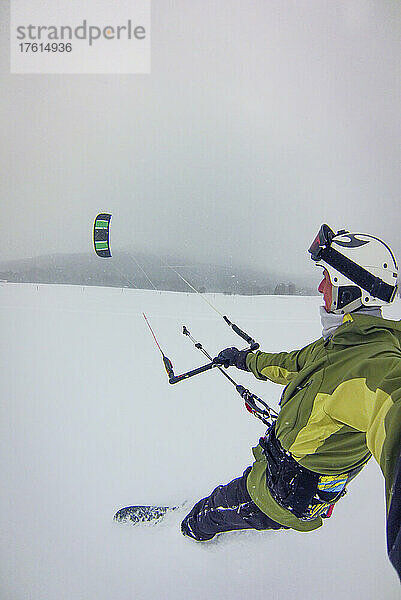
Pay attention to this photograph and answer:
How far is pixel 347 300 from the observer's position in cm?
95

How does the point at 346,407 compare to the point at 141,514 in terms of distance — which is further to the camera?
the point at 141,514

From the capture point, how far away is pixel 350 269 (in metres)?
0.94

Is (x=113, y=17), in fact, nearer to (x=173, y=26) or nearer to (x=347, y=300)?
(x=173, y=26)

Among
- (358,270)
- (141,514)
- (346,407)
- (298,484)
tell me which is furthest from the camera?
(141,514)

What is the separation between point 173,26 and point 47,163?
712 mm

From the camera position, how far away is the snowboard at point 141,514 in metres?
1.67

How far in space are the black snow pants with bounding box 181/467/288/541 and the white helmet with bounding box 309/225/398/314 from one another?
635 mm

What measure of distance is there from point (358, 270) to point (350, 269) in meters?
0.02

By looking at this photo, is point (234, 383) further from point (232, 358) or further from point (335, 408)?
point (335, 408)

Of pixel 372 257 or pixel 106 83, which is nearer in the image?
pixel 372 257

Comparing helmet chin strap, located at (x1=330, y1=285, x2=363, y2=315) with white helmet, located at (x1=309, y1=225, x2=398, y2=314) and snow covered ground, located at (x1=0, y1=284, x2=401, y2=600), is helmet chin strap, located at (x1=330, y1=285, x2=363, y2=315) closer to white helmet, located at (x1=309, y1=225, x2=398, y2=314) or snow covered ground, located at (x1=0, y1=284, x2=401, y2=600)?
white helmet, located at (x1=309, y1=225, x2=398, y2=314)

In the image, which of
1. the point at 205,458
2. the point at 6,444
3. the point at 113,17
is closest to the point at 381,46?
the point at 113,17

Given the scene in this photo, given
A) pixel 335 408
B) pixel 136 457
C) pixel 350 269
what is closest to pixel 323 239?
pixel 350 269

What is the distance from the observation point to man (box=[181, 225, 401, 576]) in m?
0.62
